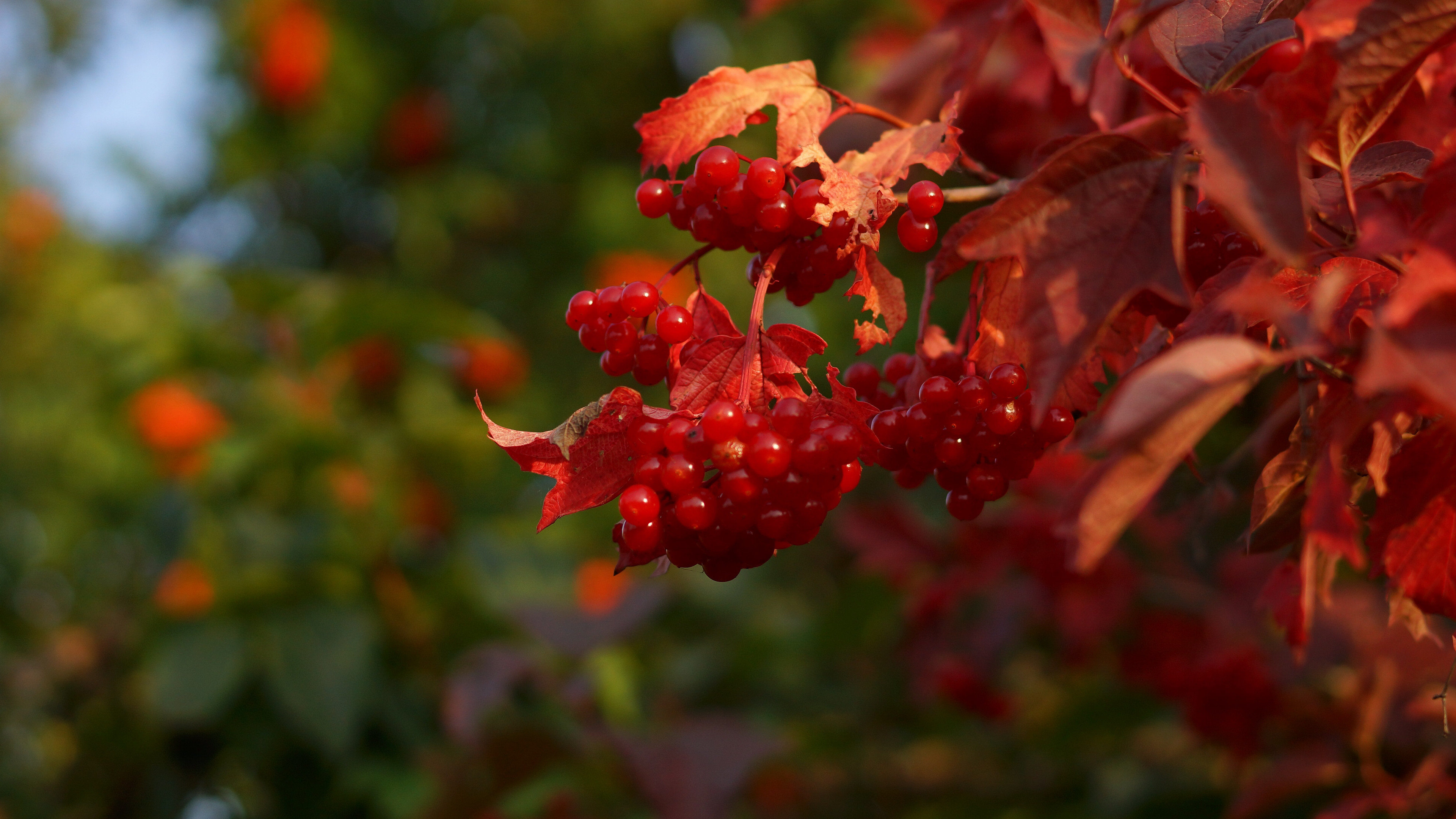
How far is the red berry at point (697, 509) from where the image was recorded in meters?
0.48

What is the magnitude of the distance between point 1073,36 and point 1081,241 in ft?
0.37

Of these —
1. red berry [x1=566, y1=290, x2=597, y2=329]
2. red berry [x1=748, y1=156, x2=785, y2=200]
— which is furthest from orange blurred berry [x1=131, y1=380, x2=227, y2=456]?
red berry [x1=748, y1=156, x2=785, y2=200]

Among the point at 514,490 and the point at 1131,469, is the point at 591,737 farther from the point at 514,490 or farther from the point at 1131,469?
the point at 514,490

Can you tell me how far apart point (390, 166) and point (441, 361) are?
175 cm

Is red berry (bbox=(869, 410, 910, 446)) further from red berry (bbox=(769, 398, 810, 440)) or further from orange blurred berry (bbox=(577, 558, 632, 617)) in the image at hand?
orange blurred berry (bbox=(577, 558, 632, 617))

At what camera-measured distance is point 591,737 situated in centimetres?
134

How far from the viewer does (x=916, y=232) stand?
56 centimetres

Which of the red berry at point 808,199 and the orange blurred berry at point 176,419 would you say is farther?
the orange blurred berry at point 176,419

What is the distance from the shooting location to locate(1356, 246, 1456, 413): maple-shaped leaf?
0.34m

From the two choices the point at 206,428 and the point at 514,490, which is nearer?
the point at 206,428

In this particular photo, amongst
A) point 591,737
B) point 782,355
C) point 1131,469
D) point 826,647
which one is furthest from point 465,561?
point 1131,469

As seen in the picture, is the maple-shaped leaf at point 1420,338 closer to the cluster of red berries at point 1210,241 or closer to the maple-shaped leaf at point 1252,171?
the maple-shaped leaf at point 1252,171

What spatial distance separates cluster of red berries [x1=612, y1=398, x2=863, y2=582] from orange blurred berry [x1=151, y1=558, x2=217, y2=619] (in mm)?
1421

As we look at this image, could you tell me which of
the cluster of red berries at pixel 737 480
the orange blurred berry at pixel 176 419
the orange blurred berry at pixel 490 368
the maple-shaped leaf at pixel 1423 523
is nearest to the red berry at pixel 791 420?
the cluster of red berries at pixel 737 480
